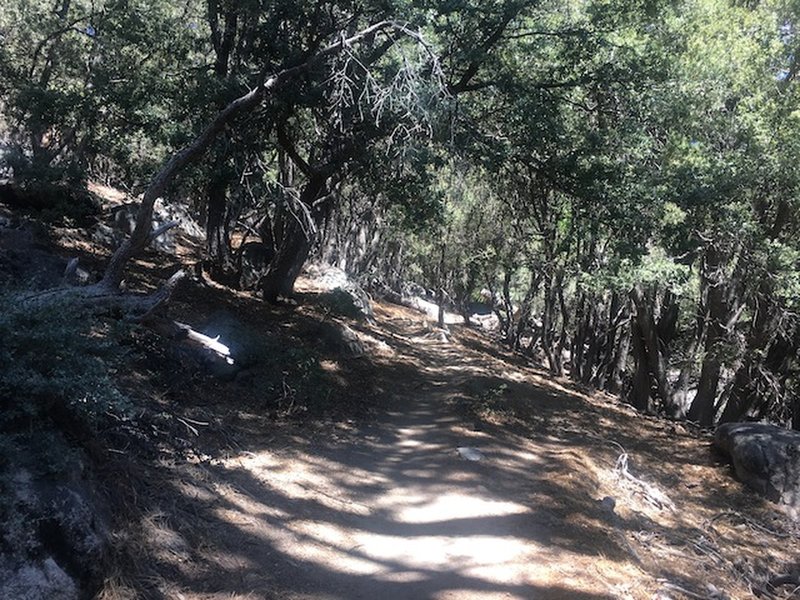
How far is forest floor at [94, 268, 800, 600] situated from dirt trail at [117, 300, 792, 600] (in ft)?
0.08

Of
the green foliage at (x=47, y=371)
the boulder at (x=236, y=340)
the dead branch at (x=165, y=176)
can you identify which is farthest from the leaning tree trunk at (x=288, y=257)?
the green foliage at (x=47, y=371)

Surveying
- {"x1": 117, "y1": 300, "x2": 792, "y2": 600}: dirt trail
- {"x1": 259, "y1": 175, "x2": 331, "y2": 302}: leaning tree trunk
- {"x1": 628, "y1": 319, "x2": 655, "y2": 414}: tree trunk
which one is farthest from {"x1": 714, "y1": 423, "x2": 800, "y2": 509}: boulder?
{"x1": 259, "y1": 175, "x2": 331, "y2": 302}: leaning tree trunk

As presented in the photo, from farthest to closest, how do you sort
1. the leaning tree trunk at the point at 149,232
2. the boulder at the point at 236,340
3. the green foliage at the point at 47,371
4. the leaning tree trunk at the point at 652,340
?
the leaning tree trunk at the point at 652,340 → the boulder at the point at 236,340 → the leaning tree trunk at the point at 149,232 → the green foliage at the point at 47,371

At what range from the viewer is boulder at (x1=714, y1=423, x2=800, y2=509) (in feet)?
32.4

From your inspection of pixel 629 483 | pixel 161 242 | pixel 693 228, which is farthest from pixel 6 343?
pixel 161 242

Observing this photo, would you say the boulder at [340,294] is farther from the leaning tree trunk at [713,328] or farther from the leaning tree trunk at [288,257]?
the leaning tree trunk at [713,328]

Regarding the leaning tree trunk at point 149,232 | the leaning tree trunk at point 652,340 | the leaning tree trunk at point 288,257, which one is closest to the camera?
the leaning tree trunk at point 149,232

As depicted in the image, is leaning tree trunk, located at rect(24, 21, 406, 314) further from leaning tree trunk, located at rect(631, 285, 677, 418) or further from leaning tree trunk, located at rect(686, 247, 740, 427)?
leaning tree trunk, located at rect(631, 285, 677, 418)

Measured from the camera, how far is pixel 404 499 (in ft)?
23.2

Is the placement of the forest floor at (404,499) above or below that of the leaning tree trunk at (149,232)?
below

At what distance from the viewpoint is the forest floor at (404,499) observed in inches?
195

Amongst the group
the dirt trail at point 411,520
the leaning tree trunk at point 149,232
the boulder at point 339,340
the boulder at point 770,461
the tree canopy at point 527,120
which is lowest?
the dirt trail at point 411,520

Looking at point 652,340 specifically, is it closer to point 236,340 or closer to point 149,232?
point 236,340

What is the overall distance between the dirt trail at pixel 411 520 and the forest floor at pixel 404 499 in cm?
2
